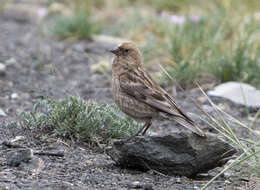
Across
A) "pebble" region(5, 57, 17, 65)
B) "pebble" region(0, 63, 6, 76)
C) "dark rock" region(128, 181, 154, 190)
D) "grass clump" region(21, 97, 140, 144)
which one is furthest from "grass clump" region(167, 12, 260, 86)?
"dark rock" region(128, 181, 154, 190)

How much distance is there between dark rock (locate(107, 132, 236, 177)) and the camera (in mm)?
4398

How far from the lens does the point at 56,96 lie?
23.5ft

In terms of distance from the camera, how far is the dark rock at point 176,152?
440cm

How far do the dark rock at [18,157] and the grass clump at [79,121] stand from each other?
64 centimetres

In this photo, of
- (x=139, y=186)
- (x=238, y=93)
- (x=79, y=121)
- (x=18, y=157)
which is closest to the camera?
(x=139, y=186)

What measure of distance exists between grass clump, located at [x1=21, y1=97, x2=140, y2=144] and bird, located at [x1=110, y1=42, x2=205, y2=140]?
0.24 m

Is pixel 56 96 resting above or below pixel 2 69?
below

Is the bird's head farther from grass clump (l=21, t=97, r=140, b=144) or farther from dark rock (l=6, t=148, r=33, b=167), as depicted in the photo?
dark rock (l=6, t=148, r=33, b=167)

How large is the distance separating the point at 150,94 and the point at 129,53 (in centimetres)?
70

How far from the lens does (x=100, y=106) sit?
507cm

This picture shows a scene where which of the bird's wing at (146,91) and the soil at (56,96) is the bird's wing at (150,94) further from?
the soil at (56,96)

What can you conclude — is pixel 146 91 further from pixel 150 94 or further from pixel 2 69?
pixel 2 69

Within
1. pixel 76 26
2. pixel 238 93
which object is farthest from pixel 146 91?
pixel 76 26

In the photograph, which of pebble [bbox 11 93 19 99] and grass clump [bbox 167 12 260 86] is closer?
pebble [bbox 11 93 19 99]
